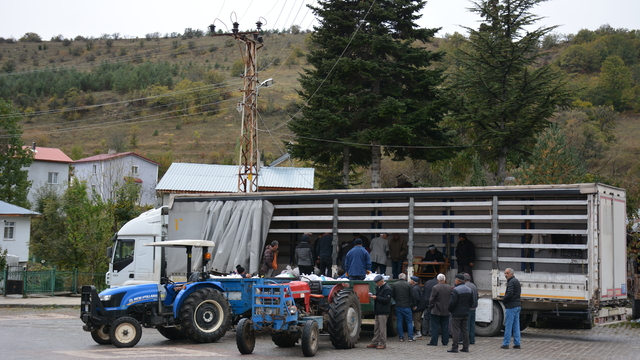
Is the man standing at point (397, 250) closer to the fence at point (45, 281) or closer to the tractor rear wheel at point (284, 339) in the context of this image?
the tractor rear wheel at point (284, 339)

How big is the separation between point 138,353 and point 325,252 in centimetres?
735

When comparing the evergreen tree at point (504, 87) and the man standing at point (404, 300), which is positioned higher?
the evergreen tree at point (504, 87)

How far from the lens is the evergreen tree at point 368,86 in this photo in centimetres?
3188

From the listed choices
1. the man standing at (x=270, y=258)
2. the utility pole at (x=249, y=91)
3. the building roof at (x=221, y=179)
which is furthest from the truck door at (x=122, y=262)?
the building roof at (x=221, y=179)

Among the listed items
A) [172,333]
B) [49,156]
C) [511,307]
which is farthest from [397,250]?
[49,156]

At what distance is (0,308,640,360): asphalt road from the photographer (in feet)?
38.6

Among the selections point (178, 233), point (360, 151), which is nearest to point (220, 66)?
point (360, 151)

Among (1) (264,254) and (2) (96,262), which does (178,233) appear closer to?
(1) (264,254)

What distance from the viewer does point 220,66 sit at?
131 meters

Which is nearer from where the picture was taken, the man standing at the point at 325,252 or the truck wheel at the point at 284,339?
the truck wheel at the point at 284,339

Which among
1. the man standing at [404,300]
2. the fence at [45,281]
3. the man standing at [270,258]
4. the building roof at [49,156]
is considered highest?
the building roof at [49,156]

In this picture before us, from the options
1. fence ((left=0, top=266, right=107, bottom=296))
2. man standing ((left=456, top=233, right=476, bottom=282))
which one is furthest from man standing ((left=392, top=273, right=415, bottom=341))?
fence ((left=0, top=266, right=107, bottom=296))

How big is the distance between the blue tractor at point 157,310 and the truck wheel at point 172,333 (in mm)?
556

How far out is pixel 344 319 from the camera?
12609 millimetres
